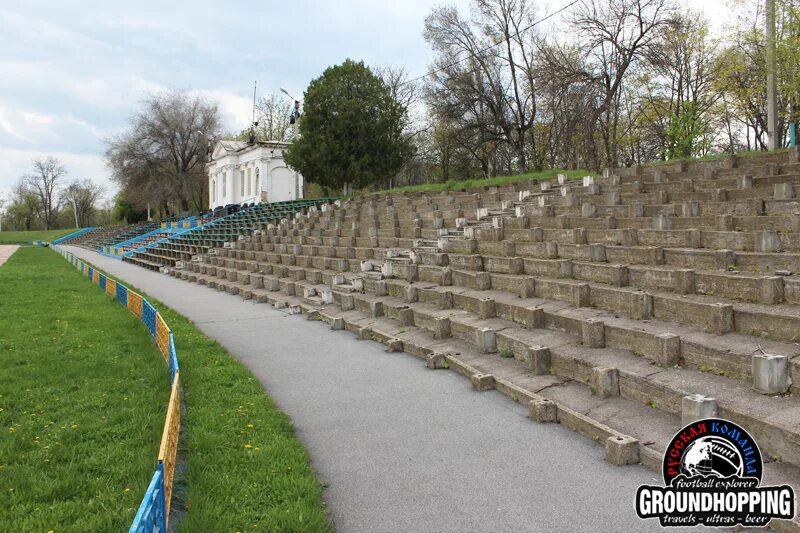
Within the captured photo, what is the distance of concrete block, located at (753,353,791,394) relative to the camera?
429 cm

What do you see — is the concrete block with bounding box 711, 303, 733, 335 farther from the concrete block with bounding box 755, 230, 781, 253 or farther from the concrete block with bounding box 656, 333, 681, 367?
the concrete block with bounding box 755, 230, 781, 253

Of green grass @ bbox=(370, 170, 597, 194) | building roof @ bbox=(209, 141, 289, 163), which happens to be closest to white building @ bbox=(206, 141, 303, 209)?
building roof @ bbox=(209, 141, 289, 163)

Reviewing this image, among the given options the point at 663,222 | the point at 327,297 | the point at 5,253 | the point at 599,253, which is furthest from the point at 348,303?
the point at 5,253

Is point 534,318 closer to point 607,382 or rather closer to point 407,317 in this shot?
point 607,382

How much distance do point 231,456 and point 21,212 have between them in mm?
107544

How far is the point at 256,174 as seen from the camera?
44.3 m

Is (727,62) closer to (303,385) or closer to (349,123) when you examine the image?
(349,123)

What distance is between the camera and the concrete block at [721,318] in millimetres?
5379

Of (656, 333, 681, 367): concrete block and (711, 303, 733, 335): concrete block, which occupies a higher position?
(711, 303, 733, 335): concrete block

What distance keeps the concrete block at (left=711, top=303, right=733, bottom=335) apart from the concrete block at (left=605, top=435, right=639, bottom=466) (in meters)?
1.86

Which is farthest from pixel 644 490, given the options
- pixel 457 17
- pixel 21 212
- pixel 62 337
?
pixel 21 212

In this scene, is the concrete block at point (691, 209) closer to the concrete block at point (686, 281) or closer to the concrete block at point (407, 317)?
the concrete block at point (686, 281)

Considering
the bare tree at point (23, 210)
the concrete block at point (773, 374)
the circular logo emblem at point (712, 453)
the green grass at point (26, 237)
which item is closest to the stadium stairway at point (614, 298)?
Answer: the concrete block at point (773, 374)

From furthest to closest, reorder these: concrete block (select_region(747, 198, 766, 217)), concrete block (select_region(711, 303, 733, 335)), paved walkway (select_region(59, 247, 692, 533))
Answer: concrete block (select_region(747, 198, 766, 217)) → concrete block (select_region(711, 303, 733, 335)) → paved walkway (select_region(59, 247, 692, 533))
